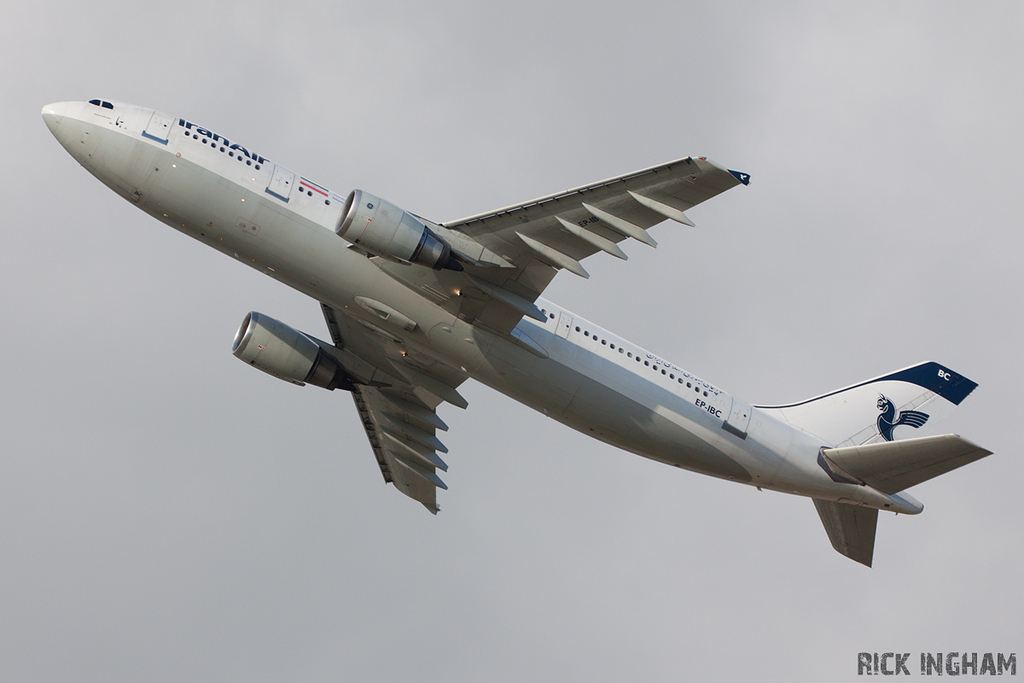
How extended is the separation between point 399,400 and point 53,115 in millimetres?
18261

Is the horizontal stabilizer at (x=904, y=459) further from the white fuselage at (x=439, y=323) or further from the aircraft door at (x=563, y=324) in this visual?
the aircraft door at (x=563, y=324)

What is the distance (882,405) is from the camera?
40.7 meters

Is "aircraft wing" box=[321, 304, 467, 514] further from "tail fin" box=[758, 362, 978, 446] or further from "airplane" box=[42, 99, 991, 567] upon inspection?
"tail fin" box=[758, 362, 978, 446]

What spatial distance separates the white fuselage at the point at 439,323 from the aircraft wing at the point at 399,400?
5265 mm

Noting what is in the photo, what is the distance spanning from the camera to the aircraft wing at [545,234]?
94.7ft

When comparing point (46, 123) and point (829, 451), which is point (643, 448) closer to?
point (829, 451)

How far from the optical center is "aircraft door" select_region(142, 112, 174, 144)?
31.9m

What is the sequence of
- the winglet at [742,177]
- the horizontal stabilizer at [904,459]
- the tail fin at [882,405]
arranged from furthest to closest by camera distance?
the tail fin at [882,405] → the horizontal stabilizer at [904,459] → the winglet at [742,177]

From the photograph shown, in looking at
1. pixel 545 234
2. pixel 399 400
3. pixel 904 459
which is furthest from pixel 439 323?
pixel 904 459

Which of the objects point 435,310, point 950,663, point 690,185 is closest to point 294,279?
point 435,310

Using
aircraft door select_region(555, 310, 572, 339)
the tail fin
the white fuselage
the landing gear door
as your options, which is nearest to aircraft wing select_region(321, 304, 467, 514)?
the white fuselage

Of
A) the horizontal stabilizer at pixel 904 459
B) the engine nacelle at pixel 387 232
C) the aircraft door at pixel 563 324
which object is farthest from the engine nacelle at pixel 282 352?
the horizontal stabilizer at pixel 904 459

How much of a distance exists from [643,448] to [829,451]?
7.41 metres

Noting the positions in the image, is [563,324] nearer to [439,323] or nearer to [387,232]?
[439,323]
